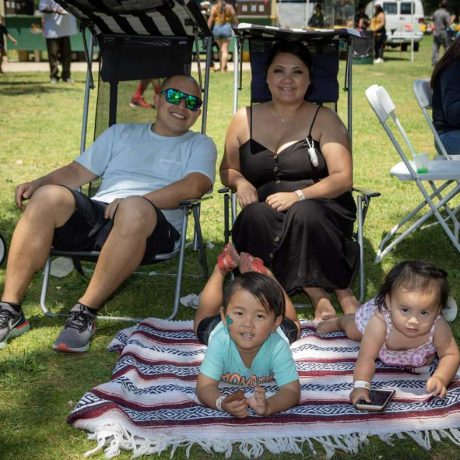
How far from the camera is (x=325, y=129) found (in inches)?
181

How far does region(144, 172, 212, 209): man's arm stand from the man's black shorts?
147 millimetres

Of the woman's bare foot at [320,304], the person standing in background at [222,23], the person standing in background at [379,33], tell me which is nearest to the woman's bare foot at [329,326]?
the woman's bare foot at [320,304]

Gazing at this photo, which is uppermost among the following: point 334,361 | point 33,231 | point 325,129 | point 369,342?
point 325,129

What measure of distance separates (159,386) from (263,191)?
1540mm

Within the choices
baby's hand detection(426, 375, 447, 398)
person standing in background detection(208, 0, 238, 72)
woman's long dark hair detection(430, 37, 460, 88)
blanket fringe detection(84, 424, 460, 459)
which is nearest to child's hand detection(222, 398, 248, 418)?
blanket fringe detection(84, 424, 460, 459)

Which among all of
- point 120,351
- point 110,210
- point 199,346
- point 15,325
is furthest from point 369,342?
point 15,325

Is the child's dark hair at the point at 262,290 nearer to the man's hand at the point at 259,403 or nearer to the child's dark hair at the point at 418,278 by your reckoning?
the man's hand at the point at 259,403

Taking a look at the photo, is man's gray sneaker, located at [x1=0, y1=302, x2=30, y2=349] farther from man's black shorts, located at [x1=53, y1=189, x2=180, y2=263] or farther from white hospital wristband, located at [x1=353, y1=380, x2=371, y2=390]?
Result: white hospital wristband, located at [x1=353, y1=380, x2=371, y2=390]

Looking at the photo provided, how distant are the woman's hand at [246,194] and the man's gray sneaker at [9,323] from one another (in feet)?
4.25

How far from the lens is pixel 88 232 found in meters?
4.13

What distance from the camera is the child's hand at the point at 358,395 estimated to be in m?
3.24

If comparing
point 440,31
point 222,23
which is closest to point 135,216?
point 222,23

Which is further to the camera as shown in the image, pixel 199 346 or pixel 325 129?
pixel 325 129

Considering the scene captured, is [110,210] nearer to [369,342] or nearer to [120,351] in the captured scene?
[120,351]
